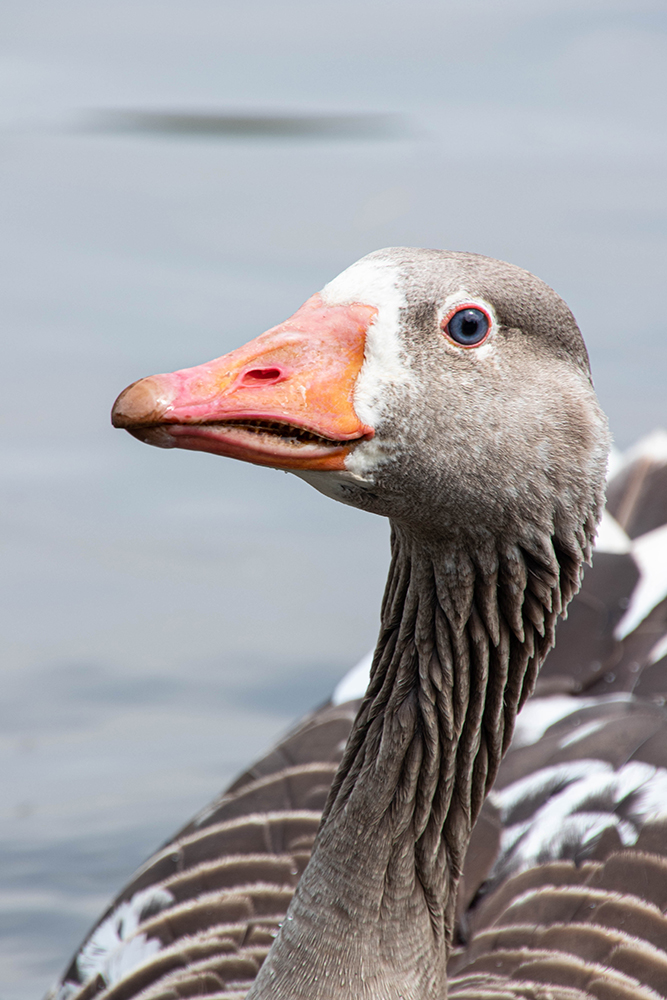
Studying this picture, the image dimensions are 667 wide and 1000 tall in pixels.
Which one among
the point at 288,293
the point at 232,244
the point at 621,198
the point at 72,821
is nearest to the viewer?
the point at 72,821

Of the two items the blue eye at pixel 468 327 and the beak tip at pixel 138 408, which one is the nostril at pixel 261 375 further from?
the blue eye at pixel 468 327

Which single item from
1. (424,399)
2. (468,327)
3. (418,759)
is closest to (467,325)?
(468,327)

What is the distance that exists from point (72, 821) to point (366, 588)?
180cm

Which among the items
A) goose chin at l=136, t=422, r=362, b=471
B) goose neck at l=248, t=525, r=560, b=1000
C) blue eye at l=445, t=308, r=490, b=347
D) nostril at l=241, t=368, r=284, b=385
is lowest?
goose neck at l=248, t=525, r=560, b=1000

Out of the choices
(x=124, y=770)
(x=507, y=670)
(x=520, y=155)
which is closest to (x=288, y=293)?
(x=520, y=155)

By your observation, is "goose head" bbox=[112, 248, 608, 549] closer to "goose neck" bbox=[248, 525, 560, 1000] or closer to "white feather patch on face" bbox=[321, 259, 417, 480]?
"white feather patch on face" bbox=[321, 259, 417, 480]

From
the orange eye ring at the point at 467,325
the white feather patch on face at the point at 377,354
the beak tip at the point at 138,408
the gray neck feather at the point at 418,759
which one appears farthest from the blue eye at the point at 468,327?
the beak tip at the point at 138,408

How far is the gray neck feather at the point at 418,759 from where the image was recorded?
2.88 metres

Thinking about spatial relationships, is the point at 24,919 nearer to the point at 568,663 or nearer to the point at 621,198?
the point at 568,663

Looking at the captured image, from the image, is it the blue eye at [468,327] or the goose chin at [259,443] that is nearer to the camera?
the goose chin at [259,443]

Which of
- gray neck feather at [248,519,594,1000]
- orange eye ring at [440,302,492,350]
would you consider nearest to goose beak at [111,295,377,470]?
orange eye ring at [440,302,492,350]

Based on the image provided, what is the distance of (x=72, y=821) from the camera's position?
5227 mm

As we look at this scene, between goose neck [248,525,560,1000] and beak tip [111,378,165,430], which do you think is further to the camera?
goose neck [248,525,560,1000]

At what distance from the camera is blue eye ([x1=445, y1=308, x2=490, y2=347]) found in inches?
106
